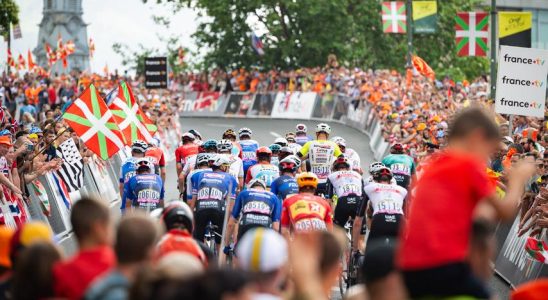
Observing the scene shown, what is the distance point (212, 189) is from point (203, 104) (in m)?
42.5

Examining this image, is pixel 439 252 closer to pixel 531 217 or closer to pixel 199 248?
pixel 199 248

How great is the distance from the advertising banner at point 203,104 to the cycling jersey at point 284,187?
40.7m

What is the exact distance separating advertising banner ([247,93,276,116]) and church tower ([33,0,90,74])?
146ft

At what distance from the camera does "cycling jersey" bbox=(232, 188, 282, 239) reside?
14617mm

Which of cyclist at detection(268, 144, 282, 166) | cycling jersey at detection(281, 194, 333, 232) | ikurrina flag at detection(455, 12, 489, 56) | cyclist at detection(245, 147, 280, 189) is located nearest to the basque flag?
ikurrina flag at detection(455, 12, 489, 56)

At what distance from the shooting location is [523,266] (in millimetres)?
15281

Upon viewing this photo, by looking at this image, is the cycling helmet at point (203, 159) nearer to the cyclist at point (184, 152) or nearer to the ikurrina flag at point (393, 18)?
the cyclist at point (184, 152)

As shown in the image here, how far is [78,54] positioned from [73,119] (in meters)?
79.5

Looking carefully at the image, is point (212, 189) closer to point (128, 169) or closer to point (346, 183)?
point (346, 183)

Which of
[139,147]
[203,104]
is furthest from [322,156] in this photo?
[203,104]

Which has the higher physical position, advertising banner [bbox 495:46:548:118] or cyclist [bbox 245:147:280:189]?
advertising banner [bbox 495:46:548:118]

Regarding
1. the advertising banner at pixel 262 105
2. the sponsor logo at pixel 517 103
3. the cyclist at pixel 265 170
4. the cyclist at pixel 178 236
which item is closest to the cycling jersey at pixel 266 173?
the cyclist at pixel 265 170

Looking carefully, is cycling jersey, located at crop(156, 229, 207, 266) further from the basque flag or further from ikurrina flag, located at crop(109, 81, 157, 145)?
the basque flag

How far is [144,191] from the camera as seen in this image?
664 inches
